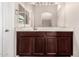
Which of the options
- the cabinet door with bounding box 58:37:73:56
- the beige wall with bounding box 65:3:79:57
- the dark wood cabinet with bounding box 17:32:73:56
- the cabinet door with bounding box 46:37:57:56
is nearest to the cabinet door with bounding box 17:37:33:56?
the dark wood cabinet with bounding box 17:32:73:56

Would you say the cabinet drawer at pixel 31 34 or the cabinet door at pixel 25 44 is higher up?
the cabinet drawer at pixel 31 34

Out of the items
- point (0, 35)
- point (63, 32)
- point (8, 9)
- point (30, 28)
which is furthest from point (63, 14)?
point (0, 35)

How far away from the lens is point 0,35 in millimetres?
1226

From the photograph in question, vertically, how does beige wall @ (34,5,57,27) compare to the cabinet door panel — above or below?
above

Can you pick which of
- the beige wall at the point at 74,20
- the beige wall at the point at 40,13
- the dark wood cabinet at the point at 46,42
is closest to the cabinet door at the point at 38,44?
the dark wood cabinet at the point at 46,42

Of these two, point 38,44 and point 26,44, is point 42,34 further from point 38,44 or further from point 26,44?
point 26,44

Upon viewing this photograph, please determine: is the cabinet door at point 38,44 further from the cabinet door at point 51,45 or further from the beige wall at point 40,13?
the beige wall at point 40,13

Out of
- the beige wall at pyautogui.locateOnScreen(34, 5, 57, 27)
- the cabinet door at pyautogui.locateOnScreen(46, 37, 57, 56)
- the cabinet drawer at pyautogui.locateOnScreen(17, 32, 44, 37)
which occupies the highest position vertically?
the beige wall at pyautogui.locateOnScreen(34, 5, 57, 27)

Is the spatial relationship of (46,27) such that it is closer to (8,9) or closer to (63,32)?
(63,32)

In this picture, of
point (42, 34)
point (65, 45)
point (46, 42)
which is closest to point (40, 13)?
point (42, 34)

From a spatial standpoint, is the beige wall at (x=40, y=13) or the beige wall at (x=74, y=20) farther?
the beige wall at (x=40, y=13)

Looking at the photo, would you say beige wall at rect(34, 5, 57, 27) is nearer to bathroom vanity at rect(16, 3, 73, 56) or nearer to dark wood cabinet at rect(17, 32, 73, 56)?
bathroom vanity at rect(16, 3, 73, 56)

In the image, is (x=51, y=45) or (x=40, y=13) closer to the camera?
(x=51, y=45)

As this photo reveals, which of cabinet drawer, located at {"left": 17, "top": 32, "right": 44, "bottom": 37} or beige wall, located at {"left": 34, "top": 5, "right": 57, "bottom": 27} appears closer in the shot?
cabinet drawer, located at {"left": 17, "top": 32, "right": 44, "bottom": 37}
